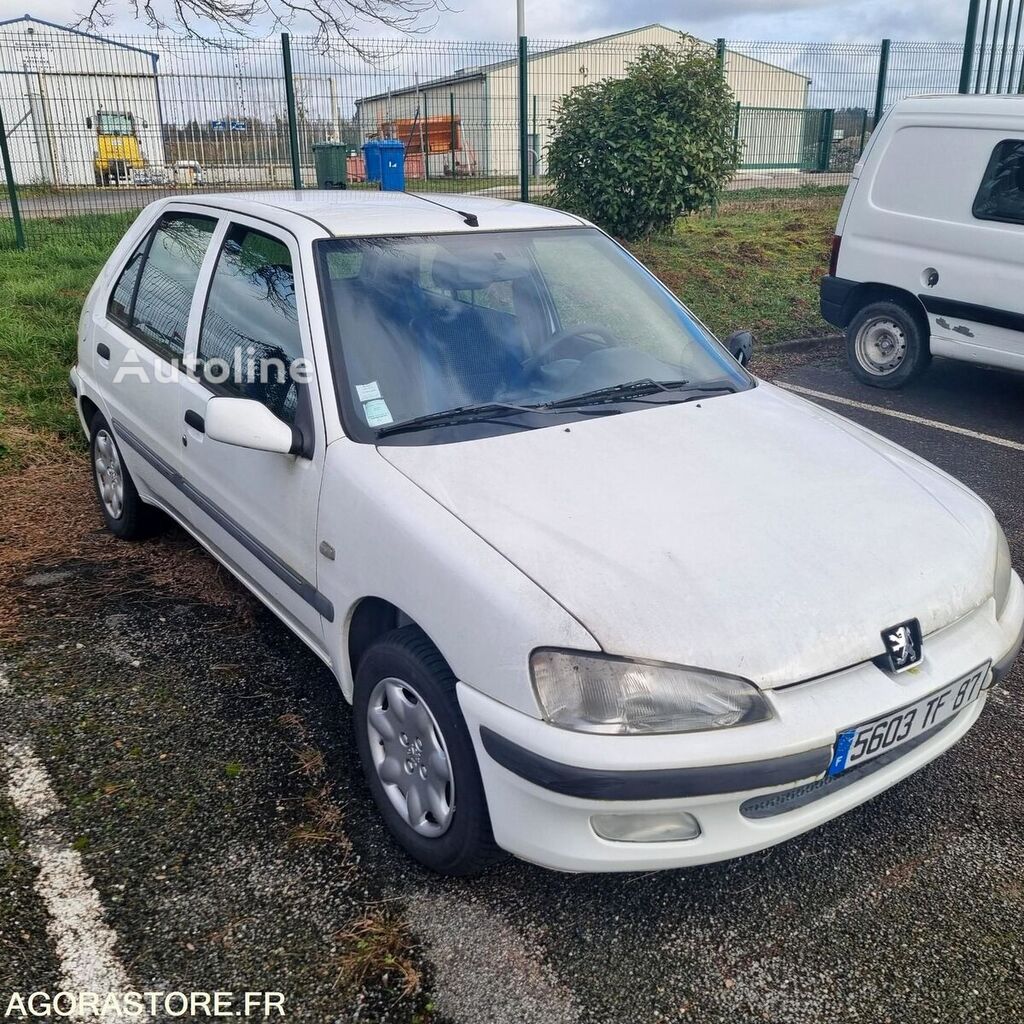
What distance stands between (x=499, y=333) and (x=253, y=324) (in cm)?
84

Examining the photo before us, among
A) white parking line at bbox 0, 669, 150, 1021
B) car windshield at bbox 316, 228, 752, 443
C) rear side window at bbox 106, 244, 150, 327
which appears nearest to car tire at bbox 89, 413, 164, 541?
rear side window at bbox 106, 244, 150, 327

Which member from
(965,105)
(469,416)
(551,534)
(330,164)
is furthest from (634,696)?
(330,164)

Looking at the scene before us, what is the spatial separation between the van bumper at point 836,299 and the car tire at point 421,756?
6.08 m

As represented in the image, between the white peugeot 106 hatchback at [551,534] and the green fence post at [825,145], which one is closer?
the white peugeot 106 hatchback at [551,534]

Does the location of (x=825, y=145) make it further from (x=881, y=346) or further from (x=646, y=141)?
(x=881, y=346)

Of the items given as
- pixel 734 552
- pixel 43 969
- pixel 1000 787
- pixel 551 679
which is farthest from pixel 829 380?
pixel 43 969

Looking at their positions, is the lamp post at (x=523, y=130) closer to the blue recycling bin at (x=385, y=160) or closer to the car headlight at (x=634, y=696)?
the blue recycling bin at (x=385, y=160)

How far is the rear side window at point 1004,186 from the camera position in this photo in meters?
6.25

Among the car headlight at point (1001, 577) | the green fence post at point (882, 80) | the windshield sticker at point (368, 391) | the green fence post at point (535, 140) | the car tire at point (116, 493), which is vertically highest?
the green fence post at point (882, 80)

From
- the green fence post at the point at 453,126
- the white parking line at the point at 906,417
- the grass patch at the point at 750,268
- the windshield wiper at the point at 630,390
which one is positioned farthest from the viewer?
the green fence post at the point at 453,126

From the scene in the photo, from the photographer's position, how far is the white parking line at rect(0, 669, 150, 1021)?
7.13ft

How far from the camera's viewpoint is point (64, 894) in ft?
7.89

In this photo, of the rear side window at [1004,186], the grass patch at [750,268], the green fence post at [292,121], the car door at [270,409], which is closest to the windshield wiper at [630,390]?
the car door at [270,409]

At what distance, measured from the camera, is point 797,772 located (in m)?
2.04
